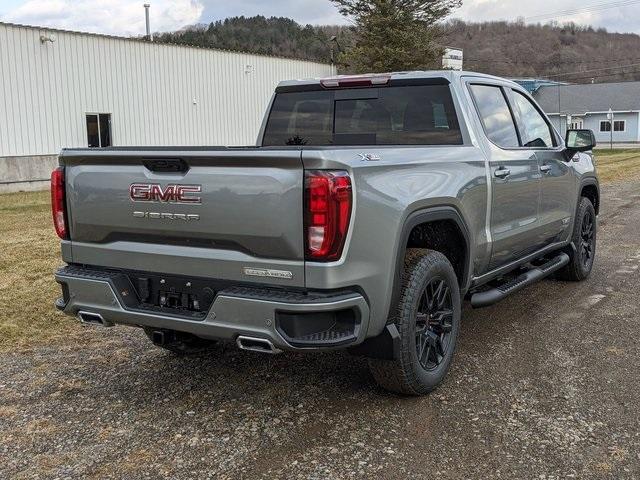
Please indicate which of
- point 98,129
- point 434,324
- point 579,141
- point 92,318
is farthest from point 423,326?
point 98,129

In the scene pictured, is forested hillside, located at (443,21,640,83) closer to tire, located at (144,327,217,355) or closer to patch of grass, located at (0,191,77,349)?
patch of grass, located at (0,191,77,349)

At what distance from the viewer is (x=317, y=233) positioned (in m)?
3.19

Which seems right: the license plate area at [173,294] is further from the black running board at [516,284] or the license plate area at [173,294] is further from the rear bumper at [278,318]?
the black running board at [516,284]

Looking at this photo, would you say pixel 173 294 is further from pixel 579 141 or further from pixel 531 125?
pixel 579 141

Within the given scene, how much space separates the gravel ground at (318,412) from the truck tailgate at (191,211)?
870 mm

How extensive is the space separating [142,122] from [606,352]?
2192cm

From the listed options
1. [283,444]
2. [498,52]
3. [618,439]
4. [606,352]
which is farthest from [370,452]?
[498,52]

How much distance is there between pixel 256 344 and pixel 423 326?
115 cm

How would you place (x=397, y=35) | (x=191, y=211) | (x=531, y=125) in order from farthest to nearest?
(x=397, y=35) < (x=531, y=125) < (x=191, y=211)

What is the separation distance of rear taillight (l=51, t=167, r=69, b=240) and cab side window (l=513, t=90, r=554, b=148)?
3503mm

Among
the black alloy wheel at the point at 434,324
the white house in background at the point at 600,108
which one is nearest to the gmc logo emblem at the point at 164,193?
the black alloy wheel at the point at 434,324

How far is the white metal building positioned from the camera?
20172 mm

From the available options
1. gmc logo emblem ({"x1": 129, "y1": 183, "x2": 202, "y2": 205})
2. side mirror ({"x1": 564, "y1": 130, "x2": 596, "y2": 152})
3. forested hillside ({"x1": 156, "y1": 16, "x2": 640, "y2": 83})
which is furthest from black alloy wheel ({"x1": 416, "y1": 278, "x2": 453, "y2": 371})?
forested hillside ({"x1": 156, "y1": 16, "x2": 640, "y2": 83})

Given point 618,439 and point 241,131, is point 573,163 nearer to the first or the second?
point 618,439
